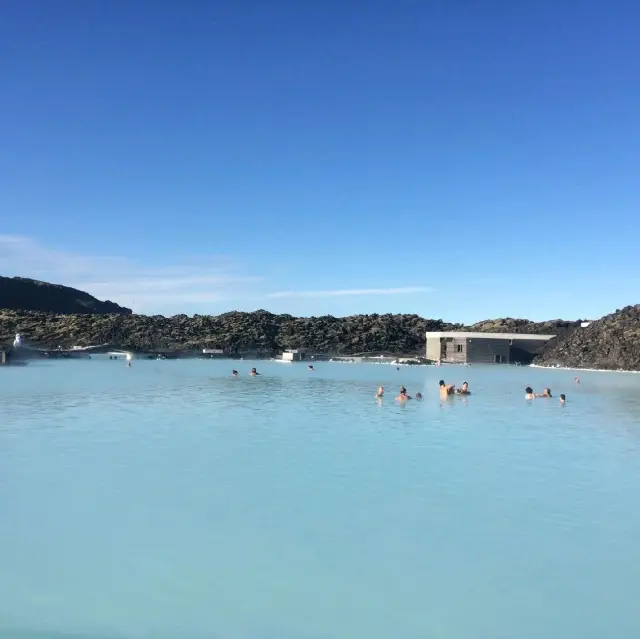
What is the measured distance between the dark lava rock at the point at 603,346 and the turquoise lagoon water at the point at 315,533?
72.5 meters

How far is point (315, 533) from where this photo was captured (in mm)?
13141

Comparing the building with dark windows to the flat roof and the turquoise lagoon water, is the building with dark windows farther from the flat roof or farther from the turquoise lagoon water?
the turquoise lagoon water

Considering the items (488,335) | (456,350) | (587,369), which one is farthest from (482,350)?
(587,369)

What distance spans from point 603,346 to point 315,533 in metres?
95.5

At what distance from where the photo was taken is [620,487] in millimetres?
17469

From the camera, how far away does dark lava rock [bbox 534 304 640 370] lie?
93.2 meters

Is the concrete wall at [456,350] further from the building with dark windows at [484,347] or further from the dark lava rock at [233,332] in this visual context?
the dark lava rock at [233,332]

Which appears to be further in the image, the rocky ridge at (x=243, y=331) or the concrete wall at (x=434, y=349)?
the rocky ridge at (x=243, y=331)

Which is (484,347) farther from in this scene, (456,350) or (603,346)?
(603,346)

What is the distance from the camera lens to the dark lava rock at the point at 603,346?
93.2 metres

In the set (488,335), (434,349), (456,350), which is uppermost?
(488,335)

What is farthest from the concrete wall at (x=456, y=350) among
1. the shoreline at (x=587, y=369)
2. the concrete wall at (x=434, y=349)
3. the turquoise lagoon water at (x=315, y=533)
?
the turquoise lagoon water at (x=315, y=533)

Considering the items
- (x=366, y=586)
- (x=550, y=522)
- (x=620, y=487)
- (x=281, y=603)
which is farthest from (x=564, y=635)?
(x=620, y=487)

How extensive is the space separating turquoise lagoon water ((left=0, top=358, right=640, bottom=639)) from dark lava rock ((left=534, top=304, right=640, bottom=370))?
7248cm
